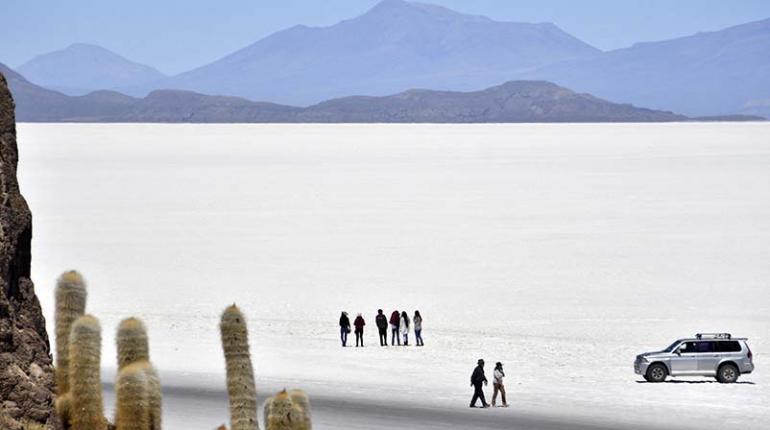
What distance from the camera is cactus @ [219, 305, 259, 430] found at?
809 centimetres

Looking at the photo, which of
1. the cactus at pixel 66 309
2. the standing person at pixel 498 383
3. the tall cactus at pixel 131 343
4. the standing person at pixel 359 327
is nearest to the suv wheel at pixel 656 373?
the standing person at pixel 498 383

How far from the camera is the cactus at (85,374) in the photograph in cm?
800

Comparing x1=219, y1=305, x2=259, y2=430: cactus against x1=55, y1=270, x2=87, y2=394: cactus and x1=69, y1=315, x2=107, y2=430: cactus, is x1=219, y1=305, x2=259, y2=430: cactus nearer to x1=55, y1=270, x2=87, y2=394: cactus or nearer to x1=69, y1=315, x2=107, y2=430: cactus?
x1=69, y1=315, x2=107, y2=430: cactus


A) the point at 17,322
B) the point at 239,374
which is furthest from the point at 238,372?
the point at 17,322

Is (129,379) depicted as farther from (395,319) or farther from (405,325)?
(405,325)

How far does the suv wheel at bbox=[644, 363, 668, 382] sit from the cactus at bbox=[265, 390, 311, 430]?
51.0 feet

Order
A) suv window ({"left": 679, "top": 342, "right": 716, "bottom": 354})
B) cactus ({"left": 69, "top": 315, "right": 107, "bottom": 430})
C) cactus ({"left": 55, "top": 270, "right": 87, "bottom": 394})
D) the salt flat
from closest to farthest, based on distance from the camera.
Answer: cactus ({"left": 69, "top": 315, "right": 107, "bottom": 430})
cactus ({"left": 55, "top": 270, "right": 87, "bottom": 394})
the salt flat
suv window ({"left": 679, "top": 342, "right": 716, "bottom": 354})

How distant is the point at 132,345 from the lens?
827 cm

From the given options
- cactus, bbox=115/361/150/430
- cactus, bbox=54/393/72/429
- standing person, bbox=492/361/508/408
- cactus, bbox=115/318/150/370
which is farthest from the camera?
standing person, bbox=492/361/508/408

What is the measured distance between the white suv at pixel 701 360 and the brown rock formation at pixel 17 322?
45.5ft

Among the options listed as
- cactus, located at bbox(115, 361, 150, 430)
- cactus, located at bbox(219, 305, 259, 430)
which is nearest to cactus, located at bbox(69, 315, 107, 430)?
cactus, located at bbox(115, 361, 150, 430)

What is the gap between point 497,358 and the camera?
24516 mm

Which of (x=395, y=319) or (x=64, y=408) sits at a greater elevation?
(x=395, y=319)

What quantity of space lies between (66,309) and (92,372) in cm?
94
